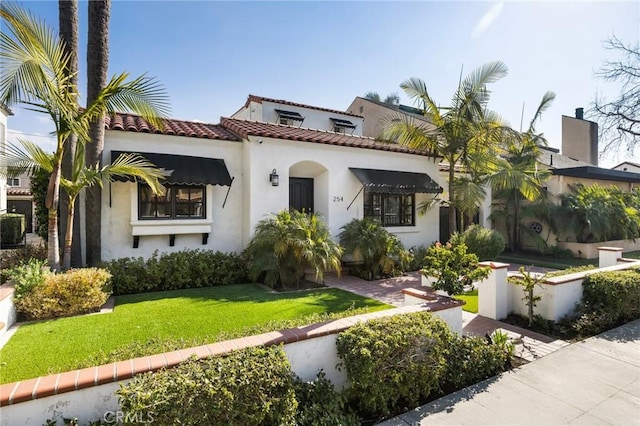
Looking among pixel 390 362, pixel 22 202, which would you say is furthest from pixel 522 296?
pixel 22 202

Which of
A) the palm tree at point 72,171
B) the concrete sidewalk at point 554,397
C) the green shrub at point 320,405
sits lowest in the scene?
the concrete sidewalk at point 554,397

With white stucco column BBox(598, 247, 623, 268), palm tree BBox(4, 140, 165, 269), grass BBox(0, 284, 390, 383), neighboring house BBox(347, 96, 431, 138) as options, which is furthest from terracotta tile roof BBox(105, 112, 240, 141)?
neighboring house BBox(347, 96, 431, 138)

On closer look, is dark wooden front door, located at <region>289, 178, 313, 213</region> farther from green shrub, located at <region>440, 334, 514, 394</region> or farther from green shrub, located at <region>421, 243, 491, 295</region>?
green shrub, located at <region>440, 334, 514, 394</region>

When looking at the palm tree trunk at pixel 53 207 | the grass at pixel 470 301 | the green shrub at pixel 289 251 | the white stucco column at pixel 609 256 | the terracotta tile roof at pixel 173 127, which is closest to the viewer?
the palm tree trunk at pixel 53 207

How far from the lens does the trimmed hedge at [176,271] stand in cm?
1049

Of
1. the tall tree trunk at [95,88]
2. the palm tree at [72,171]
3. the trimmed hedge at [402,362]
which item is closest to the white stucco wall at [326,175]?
the palm tree at [72,171]

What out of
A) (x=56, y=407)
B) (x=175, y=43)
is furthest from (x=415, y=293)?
(x=175, y=43)

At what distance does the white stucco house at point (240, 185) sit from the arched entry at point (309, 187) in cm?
5

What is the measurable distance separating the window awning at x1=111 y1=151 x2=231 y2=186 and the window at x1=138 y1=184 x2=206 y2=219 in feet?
2.72

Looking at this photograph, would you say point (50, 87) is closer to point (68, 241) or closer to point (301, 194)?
point (68, 241)

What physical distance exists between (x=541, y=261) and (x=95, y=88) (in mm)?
22876

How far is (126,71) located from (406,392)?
32.5 feet

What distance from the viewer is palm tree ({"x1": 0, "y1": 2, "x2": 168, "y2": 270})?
7023 millimetres

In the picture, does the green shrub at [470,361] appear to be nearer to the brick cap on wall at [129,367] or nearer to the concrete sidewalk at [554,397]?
the concrete sidewalk at [554,397]
